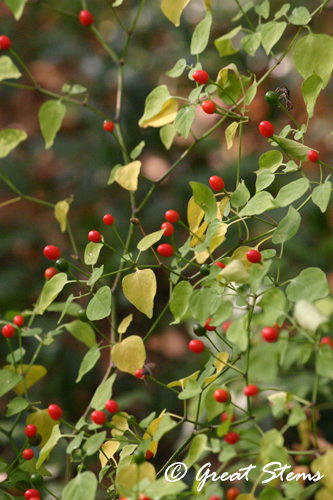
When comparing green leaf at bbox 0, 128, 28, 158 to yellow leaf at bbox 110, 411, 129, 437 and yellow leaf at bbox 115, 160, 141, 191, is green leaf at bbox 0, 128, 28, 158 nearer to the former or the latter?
yellow leaf at bbox 115, 160, 141, 191

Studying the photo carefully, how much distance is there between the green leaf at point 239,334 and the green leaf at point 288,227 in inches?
3.6

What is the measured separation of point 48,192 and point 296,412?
1372 mm

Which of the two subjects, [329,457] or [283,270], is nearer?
[329,457]

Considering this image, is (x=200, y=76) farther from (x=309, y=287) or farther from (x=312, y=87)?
(x=309, y=287)

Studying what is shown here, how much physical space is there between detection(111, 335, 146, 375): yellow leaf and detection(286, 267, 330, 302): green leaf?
0.60 ft

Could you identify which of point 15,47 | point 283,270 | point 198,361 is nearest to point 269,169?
point 283,270

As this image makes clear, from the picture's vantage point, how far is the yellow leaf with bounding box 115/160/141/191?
0.56 metres

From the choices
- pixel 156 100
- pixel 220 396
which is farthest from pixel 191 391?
pixel 156 100

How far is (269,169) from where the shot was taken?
1.49 feet

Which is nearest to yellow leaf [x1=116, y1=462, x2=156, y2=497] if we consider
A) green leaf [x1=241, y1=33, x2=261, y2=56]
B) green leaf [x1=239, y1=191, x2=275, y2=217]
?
green leaf [x1=239, y1=191, x2=275, y2=217]

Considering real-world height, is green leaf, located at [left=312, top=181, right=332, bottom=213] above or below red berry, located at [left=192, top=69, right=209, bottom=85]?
below

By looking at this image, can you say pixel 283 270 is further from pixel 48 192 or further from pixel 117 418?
pixel 48 192

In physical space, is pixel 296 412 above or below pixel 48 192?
above

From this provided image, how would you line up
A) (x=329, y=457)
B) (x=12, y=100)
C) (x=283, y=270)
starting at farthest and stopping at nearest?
(x=12, y=100) → (x=283, y=270) → (x=329, y=457)
